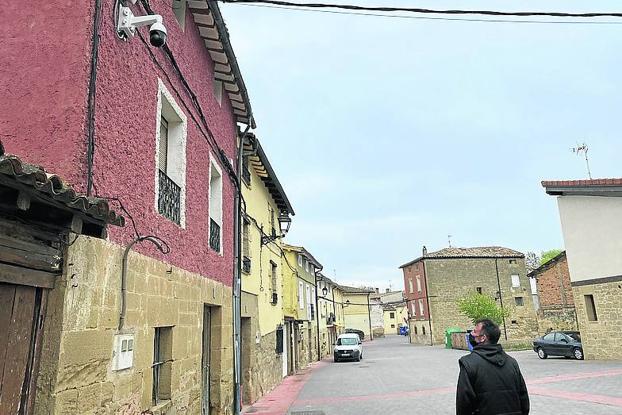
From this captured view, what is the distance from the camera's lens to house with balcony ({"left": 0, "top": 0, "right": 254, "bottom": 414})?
12.0 feet

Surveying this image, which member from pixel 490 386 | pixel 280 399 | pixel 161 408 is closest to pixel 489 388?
pixel 490 386

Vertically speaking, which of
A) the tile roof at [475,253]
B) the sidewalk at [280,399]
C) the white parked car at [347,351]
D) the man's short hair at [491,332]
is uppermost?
the tile roof at [475,253]

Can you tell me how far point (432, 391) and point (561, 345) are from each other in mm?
10720

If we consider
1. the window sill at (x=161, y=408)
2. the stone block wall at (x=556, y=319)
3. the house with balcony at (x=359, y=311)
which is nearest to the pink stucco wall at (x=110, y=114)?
the window sill at (x=161, y=408)

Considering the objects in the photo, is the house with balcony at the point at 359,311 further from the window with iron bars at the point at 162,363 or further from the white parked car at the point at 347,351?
the window with iron bars at the point at 162,363

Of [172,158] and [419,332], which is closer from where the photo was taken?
[172,158]

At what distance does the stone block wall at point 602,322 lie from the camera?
18.0 metres

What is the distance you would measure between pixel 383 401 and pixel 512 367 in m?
9.01

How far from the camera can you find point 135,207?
4910mm

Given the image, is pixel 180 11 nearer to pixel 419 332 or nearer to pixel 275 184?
pixel 275 184

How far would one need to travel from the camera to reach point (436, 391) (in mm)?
13469

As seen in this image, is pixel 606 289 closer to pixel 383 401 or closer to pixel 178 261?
pixel 383 401

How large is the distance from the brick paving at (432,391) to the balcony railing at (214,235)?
5.10 m

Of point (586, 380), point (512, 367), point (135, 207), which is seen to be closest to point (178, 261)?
point (135, 207)
